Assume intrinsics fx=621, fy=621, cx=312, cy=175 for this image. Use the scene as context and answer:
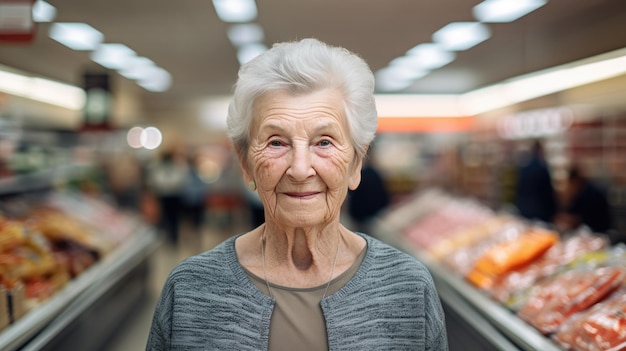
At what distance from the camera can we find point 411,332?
1.77m

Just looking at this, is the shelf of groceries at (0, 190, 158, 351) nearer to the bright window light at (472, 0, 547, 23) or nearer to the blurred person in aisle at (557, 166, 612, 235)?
the bright window light at (472, 0, 547, 23)

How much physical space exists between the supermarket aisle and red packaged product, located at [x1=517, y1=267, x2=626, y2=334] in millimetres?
1637

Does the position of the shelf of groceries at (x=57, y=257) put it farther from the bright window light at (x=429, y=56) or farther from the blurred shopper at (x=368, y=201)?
the bright window light at (x=429, y=56)

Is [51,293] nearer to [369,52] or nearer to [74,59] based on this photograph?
[74,59]

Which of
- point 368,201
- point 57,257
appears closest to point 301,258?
point 57,257

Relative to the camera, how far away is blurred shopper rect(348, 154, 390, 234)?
536 cm

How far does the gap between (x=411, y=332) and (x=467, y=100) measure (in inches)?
97.2

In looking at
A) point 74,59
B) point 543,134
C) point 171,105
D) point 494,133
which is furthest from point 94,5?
point 543,134

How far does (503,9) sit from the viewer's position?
3.04 meters

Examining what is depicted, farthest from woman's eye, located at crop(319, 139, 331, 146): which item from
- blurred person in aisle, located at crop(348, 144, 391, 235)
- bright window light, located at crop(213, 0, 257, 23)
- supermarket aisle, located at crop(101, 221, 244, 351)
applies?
blurred person in aisle, located at crop(348, 144, 391, 235)

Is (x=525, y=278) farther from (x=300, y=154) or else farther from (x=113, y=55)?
(x=113, y=55)

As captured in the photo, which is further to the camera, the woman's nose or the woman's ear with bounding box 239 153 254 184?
the woman's ear with bounding box 239 153 254 184

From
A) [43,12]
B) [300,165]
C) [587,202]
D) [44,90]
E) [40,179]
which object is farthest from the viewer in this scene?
[587,202]

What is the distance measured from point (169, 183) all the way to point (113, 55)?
1.26 meters
